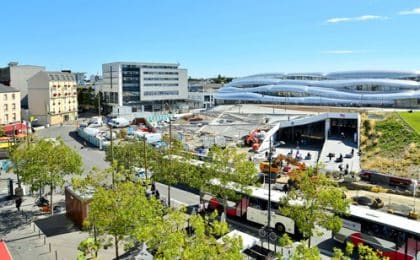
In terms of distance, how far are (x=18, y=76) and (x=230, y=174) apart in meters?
78.5

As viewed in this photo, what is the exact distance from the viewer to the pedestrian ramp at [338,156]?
127 feet

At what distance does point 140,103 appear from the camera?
10025 cm

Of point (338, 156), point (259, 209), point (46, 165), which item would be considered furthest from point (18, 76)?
point (259, 209)

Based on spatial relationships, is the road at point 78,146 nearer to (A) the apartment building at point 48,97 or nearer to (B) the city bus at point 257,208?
(A) the apartment building at point 48,97

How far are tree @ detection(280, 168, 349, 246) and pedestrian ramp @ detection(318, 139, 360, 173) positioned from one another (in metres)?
18.8

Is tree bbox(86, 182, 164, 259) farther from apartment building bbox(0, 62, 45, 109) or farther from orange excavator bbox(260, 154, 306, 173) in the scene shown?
apartment building bbox(0, 62, 45, 109)

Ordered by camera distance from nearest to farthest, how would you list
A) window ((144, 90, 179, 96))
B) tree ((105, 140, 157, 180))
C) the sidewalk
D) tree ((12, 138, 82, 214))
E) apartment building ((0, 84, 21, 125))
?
1. the sidewalk
2. tree ((12, 138, 82, 214))
3. tree ((105, 140, 157, 180))
4. apartment building ((0, 84, 21, 125))
5. window ((144, 90, 179, 96))

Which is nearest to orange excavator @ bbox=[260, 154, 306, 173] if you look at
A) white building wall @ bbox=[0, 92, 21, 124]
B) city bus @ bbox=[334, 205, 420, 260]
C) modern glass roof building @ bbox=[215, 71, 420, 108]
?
city bus @ bbox=[334, 205, 420, 260]

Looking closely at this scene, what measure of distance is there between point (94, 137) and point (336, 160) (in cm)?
3357

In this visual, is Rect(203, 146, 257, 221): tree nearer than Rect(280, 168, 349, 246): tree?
No

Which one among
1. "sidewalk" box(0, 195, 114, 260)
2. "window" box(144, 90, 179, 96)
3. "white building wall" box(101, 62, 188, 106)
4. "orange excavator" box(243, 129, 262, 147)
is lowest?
"sidewalk" box(0, 195, 114, 260)

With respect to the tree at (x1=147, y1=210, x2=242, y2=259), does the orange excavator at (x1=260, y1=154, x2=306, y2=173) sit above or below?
below

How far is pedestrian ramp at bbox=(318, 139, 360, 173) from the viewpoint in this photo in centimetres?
3864

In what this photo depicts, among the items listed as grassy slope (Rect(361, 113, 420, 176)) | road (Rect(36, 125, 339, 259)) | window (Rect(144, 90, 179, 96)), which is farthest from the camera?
window (Rect(144, 90, 179, 96))
